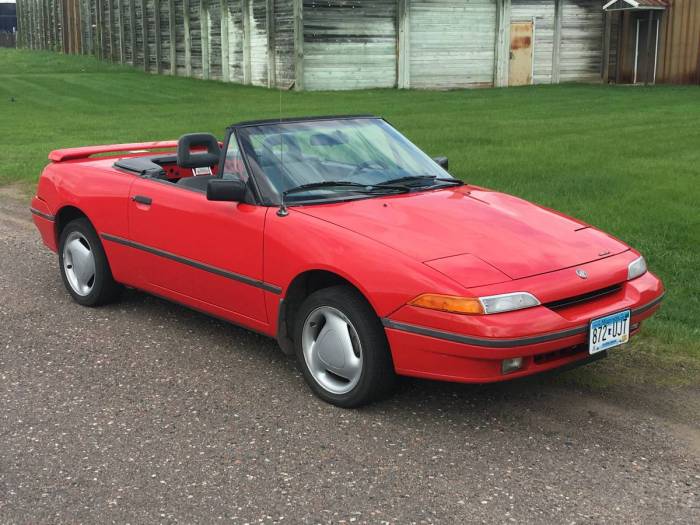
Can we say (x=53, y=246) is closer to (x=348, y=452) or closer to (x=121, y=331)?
(x=121, y=331)

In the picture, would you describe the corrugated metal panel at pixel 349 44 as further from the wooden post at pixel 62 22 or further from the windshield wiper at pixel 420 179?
the wooden post at pixel 62 22

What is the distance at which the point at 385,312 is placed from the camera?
4.14 m

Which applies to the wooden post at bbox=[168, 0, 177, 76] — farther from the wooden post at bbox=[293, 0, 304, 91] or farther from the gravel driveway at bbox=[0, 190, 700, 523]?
the gravel driveway at bbox=[0, 190, 700, 523]

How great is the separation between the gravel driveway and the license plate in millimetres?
373

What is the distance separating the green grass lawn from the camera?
7.91 m

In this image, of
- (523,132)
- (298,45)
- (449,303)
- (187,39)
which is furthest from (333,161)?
(187,39)

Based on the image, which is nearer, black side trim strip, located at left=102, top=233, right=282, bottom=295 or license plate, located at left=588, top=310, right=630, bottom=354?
license plate, located at left=588, top=310, right=630, bottom=354

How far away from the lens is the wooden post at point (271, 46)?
26.8m

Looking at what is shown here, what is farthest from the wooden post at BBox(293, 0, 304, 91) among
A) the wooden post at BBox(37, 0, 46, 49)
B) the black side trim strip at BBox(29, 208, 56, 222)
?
the wooden post at BBox(37, 0, 46, 49)

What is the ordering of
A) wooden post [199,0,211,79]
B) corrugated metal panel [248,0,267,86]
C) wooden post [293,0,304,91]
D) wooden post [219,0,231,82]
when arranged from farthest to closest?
1. wooden post [199,0,211,79]
2. wooden post [219,0,231,82]
3. corrugated metal panel [248,0,267,86]
4. wooden post [293,0,304,91]

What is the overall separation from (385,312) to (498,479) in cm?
91

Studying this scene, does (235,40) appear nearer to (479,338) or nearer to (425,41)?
(425,41)

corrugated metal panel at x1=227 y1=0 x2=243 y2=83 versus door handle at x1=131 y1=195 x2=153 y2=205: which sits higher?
corrugated metal panel at x1=227 y1=0 x2=243 y2=83

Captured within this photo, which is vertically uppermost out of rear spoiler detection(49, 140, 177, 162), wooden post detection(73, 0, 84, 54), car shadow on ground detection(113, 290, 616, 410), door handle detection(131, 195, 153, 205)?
wooden post detection(73, 0, 84, 54)
